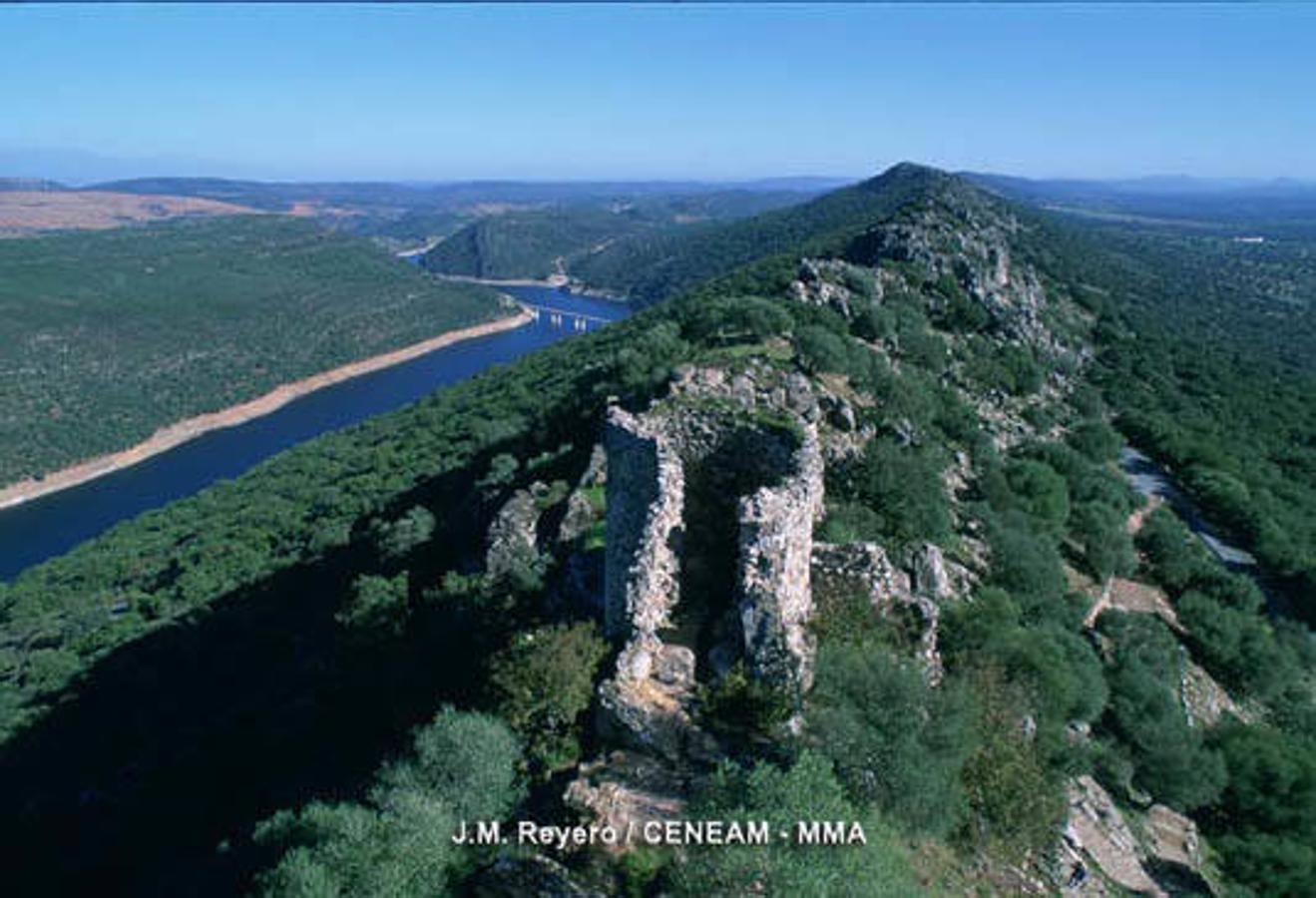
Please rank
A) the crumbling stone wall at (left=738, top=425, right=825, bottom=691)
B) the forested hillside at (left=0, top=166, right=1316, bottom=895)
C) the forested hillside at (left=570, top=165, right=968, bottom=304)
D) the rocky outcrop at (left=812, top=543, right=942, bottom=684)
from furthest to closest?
the forested hillside at (left=570, top=165, right=968, bottom=304), the rocky outcrop at (left=812, top=543, right=942, bottom=684), the crumbling stone wall at (left=738, top=425, right=825, bottom=691), the forested hillside at (left=0, top=166, right=1316, bottom=895)

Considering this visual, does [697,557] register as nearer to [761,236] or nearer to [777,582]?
[777,582]

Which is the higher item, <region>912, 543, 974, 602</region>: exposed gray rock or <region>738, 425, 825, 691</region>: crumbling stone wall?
<region>738, 425, 825, 691</region>: crumbling stone wall

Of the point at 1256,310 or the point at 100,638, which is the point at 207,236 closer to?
the point at 100,638

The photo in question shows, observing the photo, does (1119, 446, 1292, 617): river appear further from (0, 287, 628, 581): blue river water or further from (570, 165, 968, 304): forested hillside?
(0, 287, 628, 581): blue river water

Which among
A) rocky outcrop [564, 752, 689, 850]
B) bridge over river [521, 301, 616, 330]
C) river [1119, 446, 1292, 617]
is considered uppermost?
rocky outcrop [564, 752, 689, 850]

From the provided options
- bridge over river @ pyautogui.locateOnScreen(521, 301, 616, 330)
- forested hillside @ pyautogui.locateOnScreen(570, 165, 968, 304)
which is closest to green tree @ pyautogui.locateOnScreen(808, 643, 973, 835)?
forested hillside @ pyautogui.locateOnScreen(570, 165, 968, 304)

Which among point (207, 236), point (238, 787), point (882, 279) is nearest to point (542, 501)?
point (238, 787)

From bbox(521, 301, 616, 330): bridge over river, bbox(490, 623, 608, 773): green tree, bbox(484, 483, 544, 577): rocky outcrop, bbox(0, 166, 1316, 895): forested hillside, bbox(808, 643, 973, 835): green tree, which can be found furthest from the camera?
bbox(521, 301, 616, 330): bridge over river
